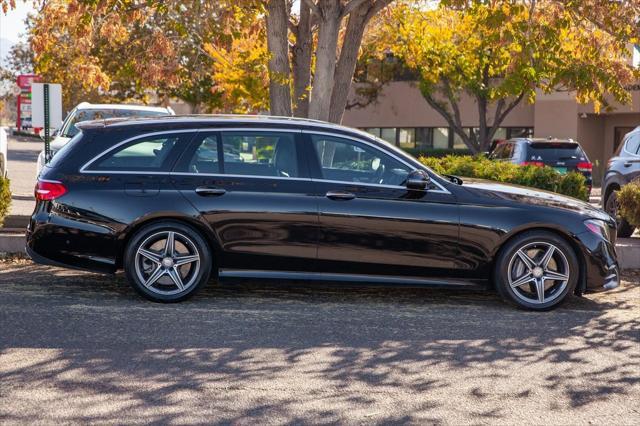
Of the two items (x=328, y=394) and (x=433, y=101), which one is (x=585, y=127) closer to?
(x=433, y=101)

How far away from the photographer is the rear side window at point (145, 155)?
855 centimetres

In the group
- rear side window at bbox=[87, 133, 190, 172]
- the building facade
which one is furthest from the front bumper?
the building facade

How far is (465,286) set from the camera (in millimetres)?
8688

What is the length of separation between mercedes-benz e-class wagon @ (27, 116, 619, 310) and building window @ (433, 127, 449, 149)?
39.4 meters

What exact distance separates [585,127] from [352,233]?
117 ft

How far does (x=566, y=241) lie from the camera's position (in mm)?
8773

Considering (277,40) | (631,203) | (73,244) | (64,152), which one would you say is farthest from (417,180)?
(277,40)

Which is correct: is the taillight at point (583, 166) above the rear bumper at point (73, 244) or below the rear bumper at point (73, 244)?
above

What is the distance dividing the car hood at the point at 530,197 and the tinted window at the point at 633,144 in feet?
18.9

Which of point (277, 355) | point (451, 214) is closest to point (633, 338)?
point (451, 214)

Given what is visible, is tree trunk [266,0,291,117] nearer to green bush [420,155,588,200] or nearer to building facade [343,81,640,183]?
green bush [420,155,588,200]

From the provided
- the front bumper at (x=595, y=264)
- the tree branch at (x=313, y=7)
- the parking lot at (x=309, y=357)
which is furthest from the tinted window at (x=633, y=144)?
the front bumper at (x=595, y=264)

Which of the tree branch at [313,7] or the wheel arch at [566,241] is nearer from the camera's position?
the wheel arch at [566,241]

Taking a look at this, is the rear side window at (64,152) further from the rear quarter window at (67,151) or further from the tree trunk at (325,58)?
the tree trunk at (325,58)
